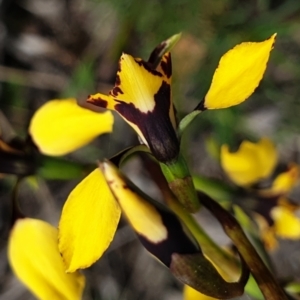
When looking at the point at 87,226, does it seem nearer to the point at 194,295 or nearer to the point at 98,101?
the point at 98,101

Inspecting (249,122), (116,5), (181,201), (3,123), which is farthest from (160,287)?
(181,201)

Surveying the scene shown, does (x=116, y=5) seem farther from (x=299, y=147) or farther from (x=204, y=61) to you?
(x=299, y=147)

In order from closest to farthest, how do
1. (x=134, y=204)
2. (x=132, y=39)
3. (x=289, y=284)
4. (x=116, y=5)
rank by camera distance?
(x=134, y=204)
(x=289, y=284)
(x=116, y=5)
(x=132, y=39)

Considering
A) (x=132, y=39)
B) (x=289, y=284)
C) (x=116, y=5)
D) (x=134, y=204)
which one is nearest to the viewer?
(x=134, y=204)

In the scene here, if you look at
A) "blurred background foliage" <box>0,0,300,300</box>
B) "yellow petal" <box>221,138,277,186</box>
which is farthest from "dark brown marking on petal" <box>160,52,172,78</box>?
"blurred background foliage" <box>0,0,300,300</box>

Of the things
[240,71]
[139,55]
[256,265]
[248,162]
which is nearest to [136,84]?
[240,71]

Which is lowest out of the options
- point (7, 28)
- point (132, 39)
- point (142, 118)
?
point (7, 28)

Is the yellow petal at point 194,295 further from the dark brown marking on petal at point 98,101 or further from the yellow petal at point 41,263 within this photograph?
the dark brown marking on petal at point 98,101
